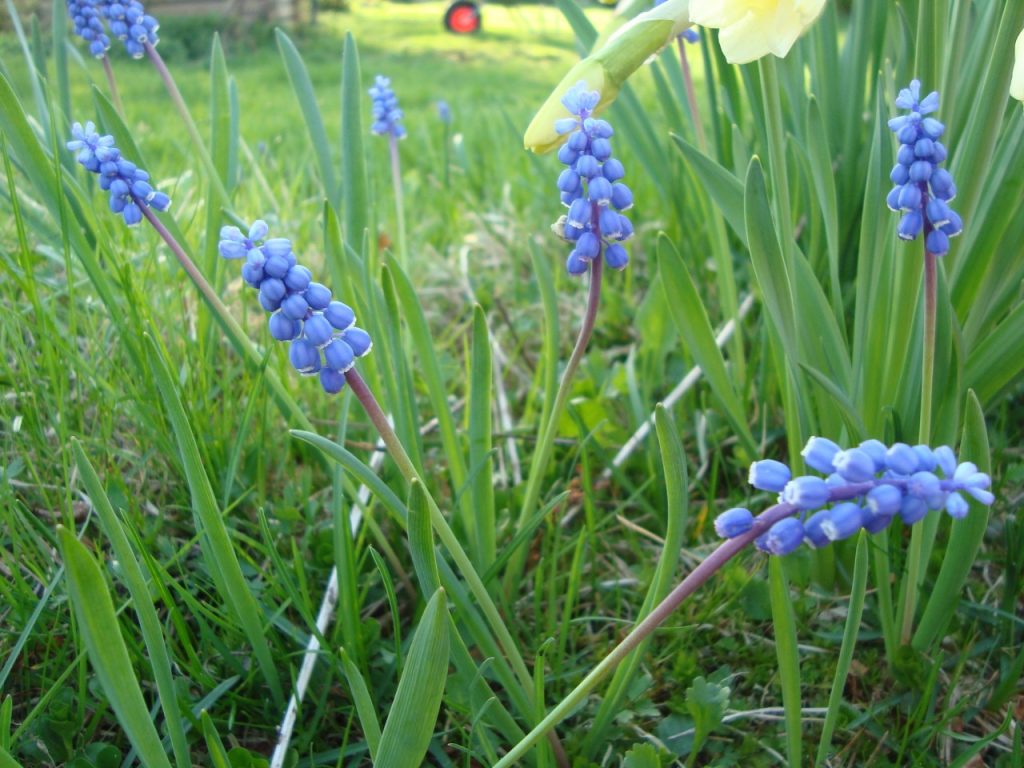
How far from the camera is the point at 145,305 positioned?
1.28 m

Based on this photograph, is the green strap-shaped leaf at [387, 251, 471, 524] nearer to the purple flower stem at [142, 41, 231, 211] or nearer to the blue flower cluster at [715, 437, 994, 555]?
the purple flower stem at [142, 41, 231, 211]

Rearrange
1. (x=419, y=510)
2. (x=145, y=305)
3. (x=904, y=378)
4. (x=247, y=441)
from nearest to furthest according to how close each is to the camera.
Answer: (x=419, y=510) < (x=904, y=378) < (x=145, y=305) < (x=247, y=441)

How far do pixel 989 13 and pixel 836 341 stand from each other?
411 millimetres

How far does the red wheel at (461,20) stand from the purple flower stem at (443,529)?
905 centimetres

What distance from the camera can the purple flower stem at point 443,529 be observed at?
767mm

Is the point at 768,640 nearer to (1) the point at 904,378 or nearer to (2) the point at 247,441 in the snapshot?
(1) the point at 904,378

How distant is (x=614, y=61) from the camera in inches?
35.9

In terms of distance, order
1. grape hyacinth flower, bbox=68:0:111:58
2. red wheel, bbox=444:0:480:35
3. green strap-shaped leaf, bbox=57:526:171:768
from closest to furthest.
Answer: green strap-shaped leaf, bbox=57:526:171:768 < grape hyacinth flower, bbox=68:0:111:58 < red wheel, bbox=444:0:480:35

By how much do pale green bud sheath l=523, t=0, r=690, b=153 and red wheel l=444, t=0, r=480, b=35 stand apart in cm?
884

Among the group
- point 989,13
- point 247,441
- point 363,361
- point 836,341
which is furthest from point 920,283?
point 247,441

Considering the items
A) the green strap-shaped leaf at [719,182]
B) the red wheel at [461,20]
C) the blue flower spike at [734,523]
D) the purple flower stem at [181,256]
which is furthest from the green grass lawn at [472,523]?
the red wheel at [461,20]

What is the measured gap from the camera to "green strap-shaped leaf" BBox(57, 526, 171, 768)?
0.68 m

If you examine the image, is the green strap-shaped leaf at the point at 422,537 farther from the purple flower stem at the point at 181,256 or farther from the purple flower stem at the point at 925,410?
the purple flower stem at the point at 925,410

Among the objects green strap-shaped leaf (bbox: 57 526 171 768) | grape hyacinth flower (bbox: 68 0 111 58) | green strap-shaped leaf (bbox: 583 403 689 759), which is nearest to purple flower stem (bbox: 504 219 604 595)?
green strap-shaped leaf (bbox: 583 403 689 759)
